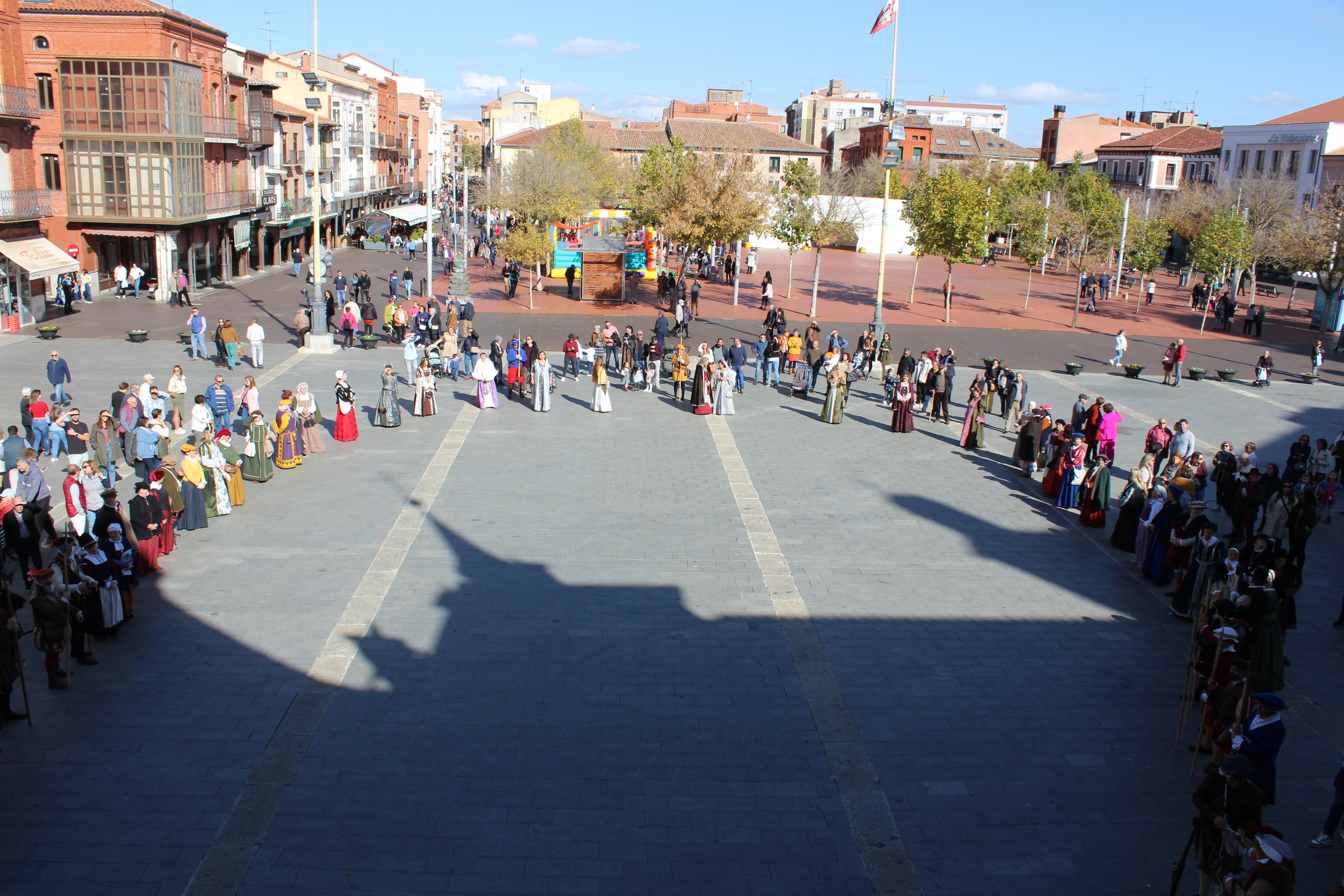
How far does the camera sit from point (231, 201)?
1660 inches

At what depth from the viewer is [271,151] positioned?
50.0 metres

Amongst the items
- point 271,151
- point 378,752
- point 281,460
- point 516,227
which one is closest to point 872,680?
point 378,752

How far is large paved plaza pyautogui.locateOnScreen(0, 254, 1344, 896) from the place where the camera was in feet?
25.5

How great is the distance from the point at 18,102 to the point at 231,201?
11.0m

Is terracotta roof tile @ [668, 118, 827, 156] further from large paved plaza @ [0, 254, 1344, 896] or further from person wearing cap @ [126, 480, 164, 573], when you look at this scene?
person wearing cap @ [126, 480, 164, 573]

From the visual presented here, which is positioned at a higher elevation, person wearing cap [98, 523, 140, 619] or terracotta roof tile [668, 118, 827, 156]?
terracotta roof tile [668, 118, 827, 156]

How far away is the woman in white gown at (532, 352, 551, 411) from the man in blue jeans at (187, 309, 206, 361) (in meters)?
9.59

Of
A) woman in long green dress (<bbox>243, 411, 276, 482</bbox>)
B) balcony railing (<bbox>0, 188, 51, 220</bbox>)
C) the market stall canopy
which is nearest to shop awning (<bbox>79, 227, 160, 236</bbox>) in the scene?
balcony railing (<bbox>0, 188, 51, 220</bbox>)

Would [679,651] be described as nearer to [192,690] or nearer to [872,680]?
[872,680]

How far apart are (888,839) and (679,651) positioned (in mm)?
3639

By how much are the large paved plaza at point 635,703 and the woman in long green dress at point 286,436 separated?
0.56 meters

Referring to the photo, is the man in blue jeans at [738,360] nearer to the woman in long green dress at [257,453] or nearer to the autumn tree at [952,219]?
the woman in long green dress at [257,453]

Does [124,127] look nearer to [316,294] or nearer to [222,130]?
[222,130]

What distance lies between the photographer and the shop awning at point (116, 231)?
36.4m
